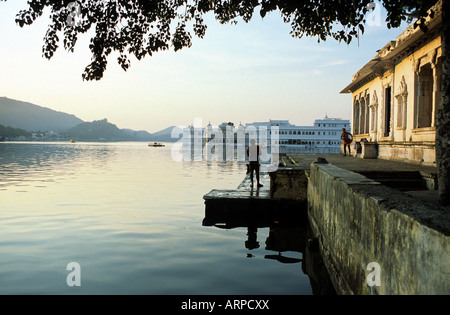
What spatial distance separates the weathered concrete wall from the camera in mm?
2701

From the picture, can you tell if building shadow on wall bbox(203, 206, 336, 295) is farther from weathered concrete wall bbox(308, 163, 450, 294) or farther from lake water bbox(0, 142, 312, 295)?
weathered concrete wall bbox(308, 163, 450, 294)

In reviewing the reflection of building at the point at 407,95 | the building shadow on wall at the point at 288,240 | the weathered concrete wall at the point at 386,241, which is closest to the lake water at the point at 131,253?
the building shadow on wall at the point at 288,240

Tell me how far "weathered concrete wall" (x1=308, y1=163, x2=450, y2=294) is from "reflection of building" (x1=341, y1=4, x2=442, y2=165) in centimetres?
820

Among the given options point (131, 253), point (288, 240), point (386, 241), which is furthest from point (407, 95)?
point (386, 241)

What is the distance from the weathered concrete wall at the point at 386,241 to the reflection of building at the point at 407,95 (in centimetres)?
820

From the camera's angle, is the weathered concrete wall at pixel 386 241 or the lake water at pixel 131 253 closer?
the weathered concrete wall at pixel 386 241

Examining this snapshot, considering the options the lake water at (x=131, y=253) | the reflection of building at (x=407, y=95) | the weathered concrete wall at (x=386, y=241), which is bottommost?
the lake water at (x=131, y=253)

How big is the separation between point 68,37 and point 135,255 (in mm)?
4926

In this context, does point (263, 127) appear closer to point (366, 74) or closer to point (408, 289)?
point (366, 74)

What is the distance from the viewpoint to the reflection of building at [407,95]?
1327 cm

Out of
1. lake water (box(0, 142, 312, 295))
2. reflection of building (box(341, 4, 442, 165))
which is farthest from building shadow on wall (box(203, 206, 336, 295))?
reflection of building (box(341, 4, 442, 165))

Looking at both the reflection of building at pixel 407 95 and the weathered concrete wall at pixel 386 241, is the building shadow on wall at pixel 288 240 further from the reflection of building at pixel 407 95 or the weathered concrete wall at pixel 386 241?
the reflection of building at pixel 407 95

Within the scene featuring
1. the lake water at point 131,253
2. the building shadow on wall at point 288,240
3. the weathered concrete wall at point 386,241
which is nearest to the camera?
Answer: the weathered concrete wall at point 386,241
